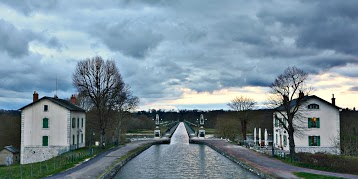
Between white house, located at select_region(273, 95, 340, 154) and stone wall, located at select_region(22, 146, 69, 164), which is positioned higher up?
white house, located at select_region(273, 95, 340, 154)

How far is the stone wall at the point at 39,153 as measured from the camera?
146 feet

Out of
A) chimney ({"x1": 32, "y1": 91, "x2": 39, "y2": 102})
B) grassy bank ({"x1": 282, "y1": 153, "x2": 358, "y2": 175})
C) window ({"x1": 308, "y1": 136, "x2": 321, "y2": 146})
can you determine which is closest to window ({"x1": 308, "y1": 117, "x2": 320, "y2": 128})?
window ({"x1": 308, "y1": 136, "x2": 321, "y2": 146})

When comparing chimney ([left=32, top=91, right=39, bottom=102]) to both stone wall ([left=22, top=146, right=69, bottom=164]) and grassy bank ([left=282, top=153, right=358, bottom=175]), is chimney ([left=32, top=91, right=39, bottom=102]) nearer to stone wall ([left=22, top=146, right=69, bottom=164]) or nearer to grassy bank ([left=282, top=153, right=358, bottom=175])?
stone wall ([left=22, top=146, right=69, bottom=164])

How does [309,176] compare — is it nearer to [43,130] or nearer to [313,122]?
[313,122]

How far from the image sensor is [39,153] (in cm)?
4472

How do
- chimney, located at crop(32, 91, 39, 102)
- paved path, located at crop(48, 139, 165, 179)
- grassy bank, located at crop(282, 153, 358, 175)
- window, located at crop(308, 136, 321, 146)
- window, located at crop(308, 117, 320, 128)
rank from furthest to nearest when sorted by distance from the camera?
chimney, located at crop(32, 91, 39, 102) → window, located at crop(308, 117, 320, 128) → window, located at crop(308, 136, 321, 146) → grassy bank, located at crop(282, 153, 358, 175) → paved path, located at crop(48, 139, 165, 179)

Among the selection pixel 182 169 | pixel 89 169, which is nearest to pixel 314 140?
pixel 182 169

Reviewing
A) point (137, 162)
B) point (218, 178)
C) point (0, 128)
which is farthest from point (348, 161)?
point (0, 128)

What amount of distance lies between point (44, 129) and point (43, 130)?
17cm

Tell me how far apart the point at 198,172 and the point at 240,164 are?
5082 mm

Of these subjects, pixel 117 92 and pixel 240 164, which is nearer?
pixel 240 164

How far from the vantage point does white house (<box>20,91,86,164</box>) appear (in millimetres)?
44719

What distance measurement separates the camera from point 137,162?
38.4m

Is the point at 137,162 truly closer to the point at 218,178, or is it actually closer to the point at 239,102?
the point at 218,178
